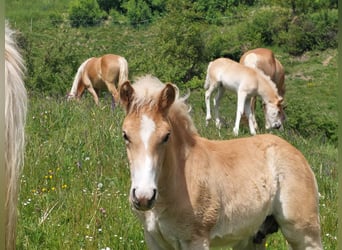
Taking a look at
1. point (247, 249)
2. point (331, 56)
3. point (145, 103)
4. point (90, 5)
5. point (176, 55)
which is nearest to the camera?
point (145, 103)

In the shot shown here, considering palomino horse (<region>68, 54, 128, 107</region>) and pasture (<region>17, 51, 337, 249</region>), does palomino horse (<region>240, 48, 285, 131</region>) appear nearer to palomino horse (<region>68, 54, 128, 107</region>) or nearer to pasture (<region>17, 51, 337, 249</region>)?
palomino horse (<region>68, 54, 128, 107</region>)

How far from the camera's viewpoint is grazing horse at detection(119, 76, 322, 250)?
3625 millimetres

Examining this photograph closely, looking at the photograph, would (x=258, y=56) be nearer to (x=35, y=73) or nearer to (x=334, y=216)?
(x=35, y=73)

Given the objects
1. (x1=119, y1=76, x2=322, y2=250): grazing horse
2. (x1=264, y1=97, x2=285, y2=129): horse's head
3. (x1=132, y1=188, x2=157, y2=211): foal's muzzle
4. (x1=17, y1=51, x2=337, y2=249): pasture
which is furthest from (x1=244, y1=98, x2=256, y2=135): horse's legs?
(x1=132, y1=188, x2=157, y2=211): foal's muzzle

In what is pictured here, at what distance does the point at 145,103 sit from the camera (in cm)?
373

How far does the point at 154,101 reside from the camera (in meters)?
3.75

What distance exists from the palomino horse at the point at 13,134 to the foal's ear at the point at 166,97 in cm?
149

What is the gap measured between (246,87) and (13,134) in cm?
1235

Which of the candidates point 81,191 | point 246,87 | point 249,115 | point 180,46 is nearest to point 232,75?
point 246,87

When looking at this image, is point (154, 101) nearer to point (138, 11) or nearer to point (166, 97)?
point (166, 97)

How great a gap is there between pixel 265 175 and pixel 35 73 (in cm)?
1504

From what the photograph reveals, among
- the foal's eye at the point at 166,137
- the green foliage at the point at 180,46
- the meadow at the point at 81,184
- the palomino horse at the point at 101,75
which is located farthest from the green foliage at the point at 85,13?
the foal's eye at the point at 166,137

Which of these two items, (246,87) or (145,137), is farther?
(246,87)

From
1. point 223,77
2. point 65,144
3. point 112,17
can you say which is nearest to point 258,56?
point 223,77
